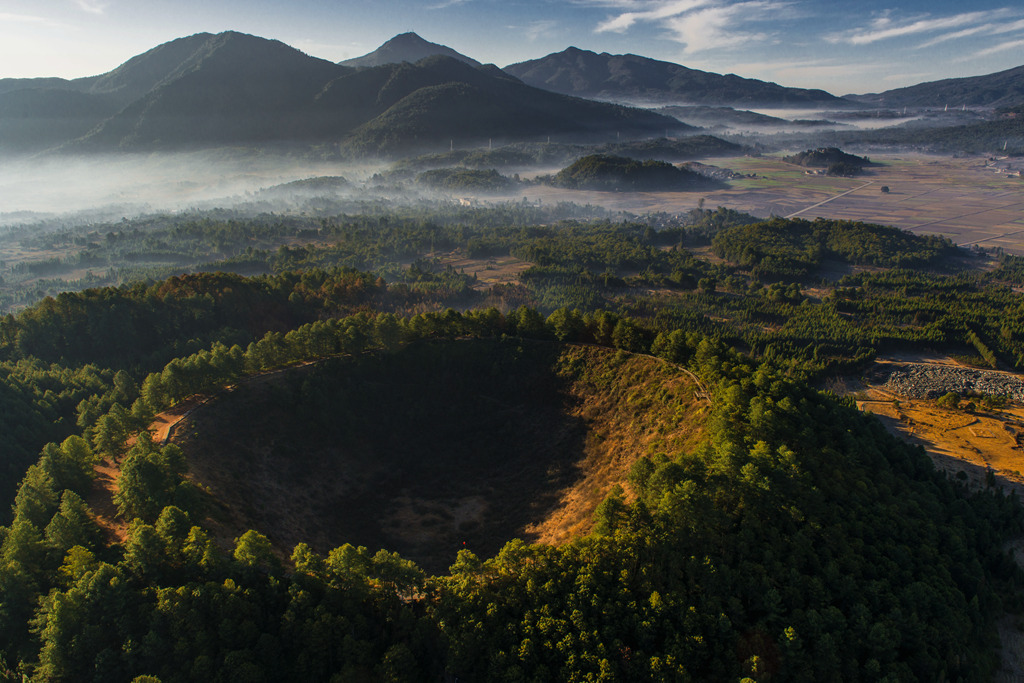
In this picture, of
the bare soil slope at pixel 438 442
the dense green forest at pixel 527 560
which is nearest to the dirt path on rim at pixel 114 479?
the dense green forest at pixel 527 560

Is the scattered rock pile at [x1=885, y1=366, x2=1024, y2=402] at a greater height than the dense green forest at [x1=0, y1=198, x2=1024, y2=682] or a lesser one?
lesser

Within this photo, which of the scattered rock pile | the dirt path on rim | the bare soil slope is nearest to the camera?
the dirt path on rim

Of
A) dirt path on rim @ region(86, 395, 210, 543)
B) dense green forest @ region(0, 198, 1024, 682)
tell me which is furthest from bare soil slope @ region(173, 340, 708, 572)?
dirt path on rim @ region(86, 395, 210, 543)

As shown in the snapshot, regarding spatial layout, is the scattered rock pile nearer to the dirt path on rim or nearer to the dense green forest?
the dense green forest

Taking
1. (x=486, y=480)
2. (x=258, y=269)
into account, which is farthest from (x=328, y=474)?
(x=258, y=269)

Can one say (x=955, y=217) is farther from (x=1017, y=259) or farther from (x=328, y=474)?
(x=328, y=474)

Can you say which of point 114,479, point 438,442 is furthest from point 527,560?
point 114,479
